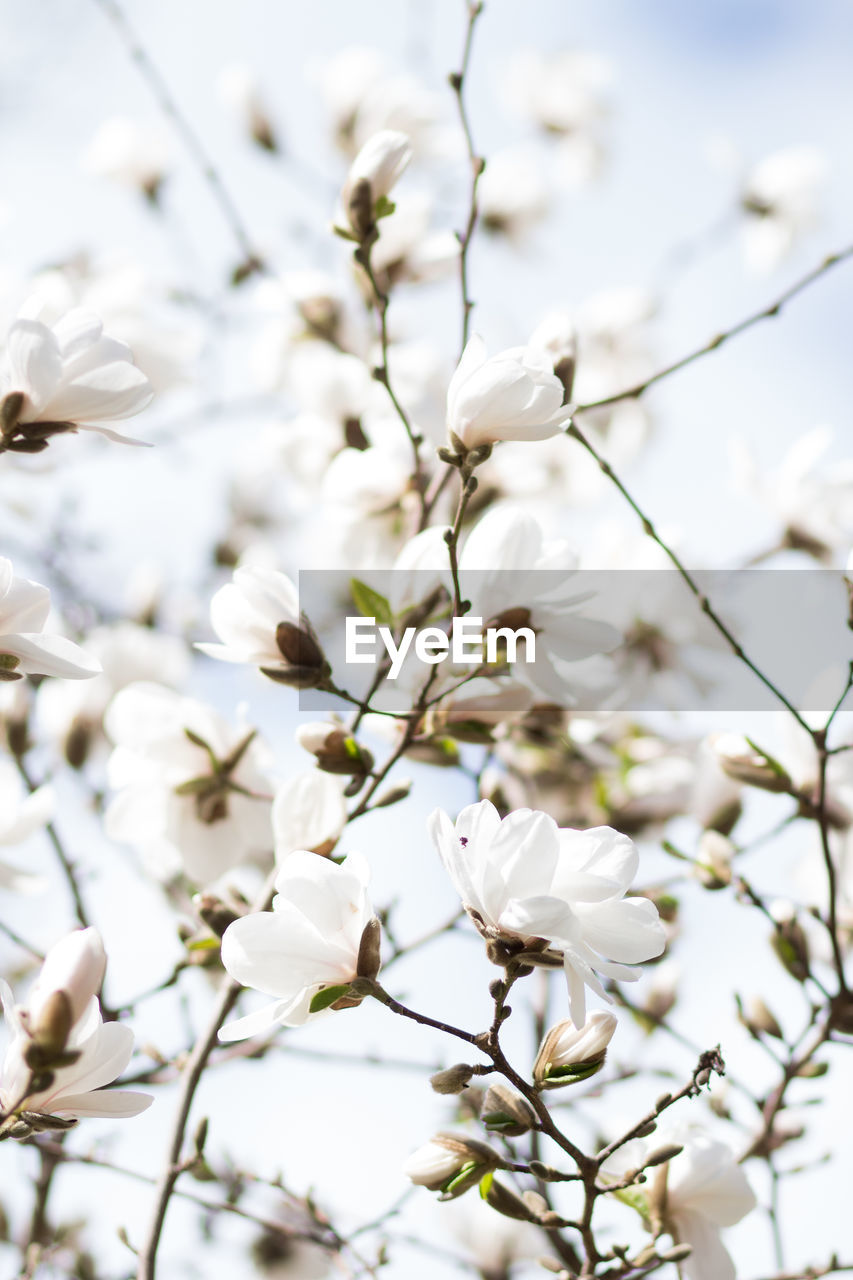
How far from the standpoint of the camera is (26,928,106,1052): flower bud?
0.56 metres

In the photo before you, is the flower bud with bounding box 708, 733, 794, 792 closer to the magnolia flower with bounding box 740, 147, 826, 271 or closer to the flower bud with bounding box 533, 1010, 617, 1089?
the flower bud with bounding box 533, 1010, 617, 1089

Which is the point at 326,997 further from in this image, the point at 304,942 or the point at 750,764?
the point at 750,764

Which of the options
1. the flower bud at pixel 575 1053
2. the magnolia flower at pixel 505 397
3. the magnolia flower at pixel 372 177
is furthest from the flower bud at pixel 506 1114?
the magnolia flower at pixel 372 177

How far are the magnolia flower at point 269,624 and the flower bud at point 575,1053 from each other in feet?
1.12

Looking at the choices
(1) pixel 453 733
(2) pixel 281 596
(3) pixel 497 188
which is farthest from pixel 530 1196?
(3) pixel 497 188

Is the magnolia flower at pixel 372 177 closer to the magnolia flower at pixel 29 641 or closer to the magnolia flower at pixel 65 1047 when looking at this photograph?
the magnolia flower at pixel 29 641

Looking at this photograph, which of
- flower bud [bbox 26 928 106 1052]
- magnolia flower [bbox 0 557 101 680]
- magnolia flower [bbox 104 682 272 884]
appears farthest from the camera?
magnolia flower [bbox 104 682 272 884]

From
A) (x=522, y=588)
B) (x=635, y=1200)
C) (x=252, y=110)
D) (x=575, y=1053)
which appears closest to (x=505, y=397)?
(x=522, y=588)

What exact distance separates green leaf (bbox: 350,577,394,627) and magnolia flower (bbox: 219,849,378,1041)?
337 mm

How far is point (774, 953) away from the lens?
1085 millimetres

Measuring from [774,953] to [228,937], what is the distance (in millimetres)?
684

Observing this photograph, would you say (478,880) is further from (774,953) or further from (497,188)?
(497,188)

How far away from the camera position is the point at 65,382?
71cm

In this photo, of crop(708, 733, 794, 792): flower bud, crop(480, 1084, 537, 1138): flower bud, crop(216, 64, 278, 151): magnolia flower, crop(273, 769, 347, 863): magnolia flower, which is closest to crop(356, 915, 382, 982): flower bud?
crop(480, 1084, 537, 1138): flower bud
